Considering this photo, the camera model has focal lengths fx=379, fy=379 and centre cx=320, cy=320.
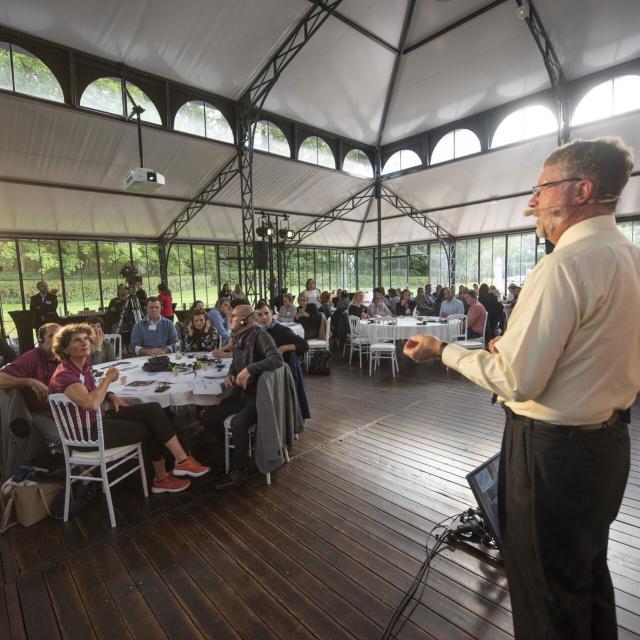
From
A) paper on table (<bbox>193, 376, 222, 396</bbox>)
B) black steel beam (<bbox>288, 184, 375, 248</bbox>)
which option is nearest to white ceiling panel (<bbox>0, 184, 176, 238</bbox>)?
black steel beam (<bbox>288, 184, 375, 248</bbox>)

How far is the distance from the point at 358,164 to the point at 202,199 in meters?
5.47

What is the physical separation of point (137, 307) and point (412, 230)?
11259 mm

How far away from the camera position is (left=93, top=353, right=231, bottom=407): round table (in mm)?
2953

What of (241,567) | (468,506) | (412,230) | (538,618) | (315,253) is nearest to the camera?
(538,618)

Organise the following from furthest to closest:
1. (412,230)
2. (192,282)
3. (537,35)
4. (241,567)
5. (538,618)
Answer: (412,230) < (192,282) < (537,35) < (241,567) < (538,618)

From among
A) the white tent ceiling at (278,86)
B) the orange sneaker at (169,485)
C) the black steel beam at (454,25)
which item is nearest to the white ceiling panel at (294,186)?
the white tent ceiling at (278,86)

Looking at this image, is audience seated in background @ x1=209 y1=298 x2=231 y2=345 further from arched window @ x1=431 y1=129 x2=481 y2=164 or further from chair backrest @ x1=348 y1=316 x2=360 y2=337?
arched window @ x1=431 y1=129 x2=481 y2=164

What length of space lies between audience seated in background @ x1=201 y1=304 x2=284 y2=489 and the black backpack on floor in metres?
3.12

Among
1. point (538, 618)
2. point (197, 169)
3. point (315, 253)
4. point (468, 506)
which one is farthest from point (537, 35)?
point (315, 253)

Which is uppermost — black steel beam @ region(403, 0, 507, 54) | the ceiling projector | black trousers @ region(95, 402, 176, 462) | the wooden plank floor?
black steel beam @ region(403, 0, 507, 54)

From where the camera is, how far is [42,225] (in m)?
9.62

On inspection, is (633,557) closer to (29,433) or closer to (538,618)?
(538,618)

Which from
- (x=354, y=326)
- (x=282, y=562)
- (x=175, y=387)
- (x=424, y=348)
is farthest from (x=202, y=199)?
(x=424, y=348)

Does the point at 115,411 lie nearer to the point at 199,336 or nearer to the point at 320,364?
the point at 199,336
